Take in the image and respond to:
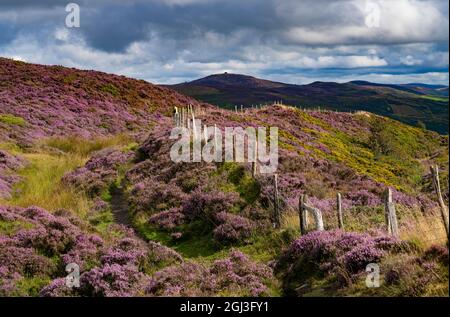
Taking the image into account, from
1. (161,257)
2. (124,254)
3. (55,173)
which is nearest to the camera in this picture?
(124,254)

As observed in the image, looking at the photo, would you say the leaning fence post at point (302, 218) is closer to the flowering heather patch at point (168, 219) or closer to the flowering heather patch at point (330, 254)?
the flowering heather patch at point (330, 254)

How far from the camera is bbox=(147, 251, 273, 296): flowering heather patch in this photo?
463 inches

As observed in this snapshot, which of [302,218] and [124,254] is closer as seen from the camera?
[124,254]

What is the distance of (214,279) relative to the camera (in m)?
12.7

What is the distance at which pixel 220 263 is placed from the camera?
13.9 metres

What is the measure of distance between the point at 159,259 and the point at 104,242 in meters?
2.78

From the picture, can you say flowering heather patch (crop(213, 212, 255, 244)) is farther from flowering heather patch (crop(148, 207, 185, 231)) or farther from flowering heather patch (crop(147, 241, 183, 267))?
flowering heather patch (crop(147, 241, 183, 267))

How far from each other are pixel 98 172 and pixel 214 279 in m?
18.6

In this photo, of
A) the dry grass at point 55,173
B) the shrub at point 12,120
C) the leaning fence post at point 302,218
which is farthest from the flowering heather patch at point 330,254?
the shrub at point 12,120

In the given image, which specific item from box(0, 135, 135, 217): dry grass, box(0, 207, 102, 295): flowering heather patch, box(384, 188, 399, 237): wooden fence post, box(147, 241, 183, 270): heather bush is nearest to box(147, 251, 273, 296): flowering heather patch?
box(147, 241, 183, 270): heather bush

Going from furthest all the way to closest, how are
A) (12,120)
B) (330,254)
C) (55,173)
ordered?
(12,120) → (55,173) → (330,254)

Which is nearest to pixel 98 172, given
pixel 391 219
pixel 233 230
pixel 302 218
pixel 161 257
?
pixel 233 230

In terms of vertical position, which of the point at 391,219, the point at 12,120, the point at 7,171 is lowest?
the point at 391,219

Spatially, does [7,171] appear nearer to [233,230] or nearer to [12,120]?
[12,120]
